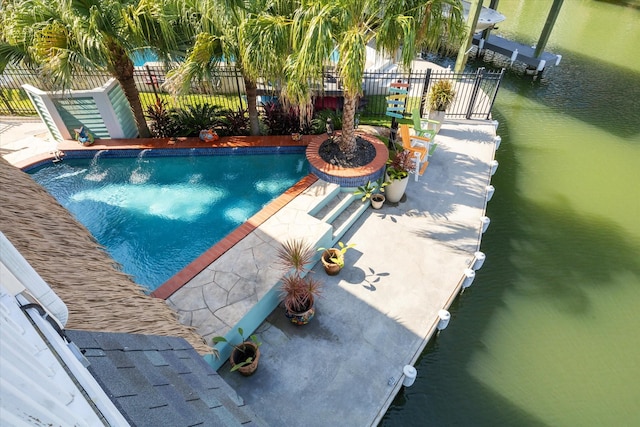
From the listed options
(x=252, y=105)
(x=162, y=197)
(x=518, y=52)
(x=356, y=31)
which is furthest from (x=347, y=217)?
(x=518, y=52)

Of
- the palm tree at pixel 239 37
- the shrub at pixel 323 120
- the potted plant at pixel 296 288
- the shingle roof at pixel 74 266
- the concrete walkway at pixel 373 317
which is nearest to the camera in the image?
the shingle roof at pixel 74 266

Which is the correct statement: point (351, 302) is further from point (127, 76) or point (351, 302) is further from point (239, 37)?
point (127, 76)

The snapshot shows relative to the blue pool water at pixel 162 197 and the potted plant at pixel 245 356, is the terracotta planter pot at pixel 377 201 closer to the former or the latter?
the blue pool water at pixel 162 197

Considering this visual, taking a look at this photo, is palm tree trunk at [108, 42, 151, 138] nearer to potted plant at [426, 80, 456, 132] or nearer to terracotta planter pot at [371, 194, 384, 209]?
terracotta planter pot at [371, 194, 384, 209]

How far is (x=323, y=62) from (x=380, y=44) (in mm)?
1362

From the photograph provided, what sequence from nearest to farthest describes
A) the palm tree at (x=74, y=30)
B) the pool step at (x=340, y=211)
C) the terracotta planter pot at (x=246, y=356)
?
the terracotta planter pot at (x=246, y=356)
the palm tree at (x=74, y=30)
the pool step at (x=340, y=211)

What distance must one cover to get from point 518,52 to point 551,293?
14.5m

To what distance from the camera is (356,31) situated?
7094 mm

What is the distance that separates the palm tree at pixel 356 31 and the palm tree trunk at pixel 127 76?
5.12 meters

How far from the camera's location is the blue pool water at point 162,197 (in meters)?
8.12

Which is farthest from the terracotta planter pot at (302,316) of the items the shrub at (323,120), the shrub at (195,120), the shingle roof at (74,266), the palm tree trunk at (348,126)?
the shrub at (195,120)

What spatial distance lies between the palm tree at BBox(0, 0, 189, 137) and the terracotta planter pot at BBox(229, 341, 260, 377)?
708cm

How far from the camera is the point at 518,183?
11.2 m

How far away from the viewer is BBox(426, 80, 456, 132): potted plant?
39.0 feet
